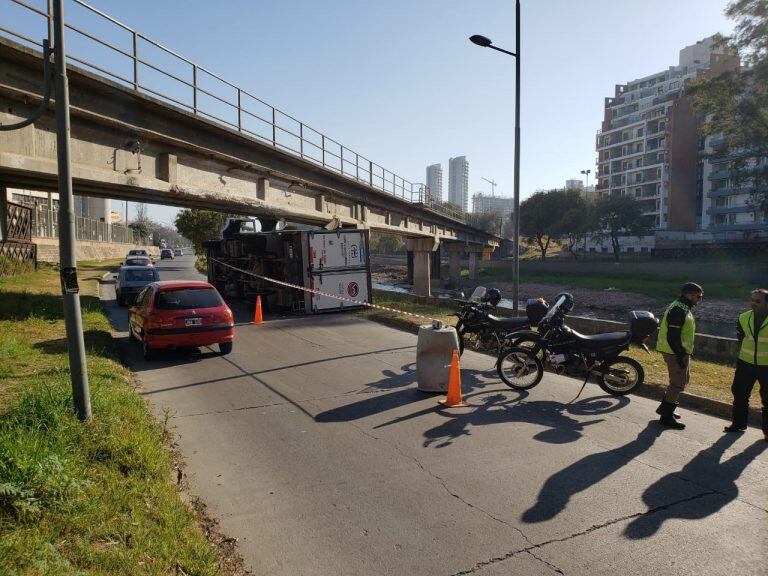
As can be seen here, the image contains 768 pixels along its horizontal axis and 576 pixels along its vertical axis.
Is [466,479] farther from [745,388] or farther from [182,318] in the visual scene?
[182,318]

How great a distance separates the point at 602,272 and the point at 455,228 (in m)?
17.5

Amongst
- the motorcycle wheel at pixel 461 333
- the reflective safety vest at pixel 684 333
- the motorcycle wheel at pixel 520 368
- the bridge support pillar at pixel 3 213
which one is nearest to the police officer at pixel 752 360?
the reflective safety vest at pixel 684 333

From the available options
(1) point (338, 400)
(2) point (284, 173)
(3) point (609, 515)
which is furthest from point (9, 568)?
(2) point (284, 173)

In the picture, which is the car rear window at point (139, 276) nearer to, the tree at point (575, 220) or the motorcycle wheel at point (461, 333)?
the motorcycle wheel at point (461, 333)

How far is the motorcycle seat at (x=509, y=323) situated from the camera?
1050cm

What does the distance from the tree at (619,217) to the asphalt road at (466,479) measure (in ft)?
202

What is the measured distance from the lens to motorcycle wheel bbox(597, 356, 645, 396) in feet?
27.0

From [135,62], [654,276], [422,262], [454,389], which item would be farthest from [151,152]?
[654,276]

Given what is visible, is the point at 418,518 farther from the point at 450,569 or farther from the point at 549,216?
the point at 549,216

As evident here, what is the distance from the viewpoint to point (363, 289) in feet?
61.7

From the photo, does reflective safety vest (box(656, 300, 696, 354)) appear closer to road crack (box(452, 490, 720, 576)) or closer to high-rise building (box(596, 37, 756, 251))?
road crack (box(452, 490, 720, 576))

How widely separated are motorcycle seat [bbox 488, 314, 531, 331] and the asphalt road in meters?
1.75

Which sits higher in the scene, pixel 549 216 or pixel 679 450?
pixel 549 216

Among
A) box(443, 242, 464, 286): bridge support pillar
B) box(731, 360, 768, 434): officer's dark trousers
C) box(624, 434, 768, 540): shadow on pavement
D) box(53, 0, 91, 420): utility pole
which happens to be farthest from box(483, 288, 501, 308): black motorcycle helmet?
box(443, 242, 464, 286): bridge support pillar
